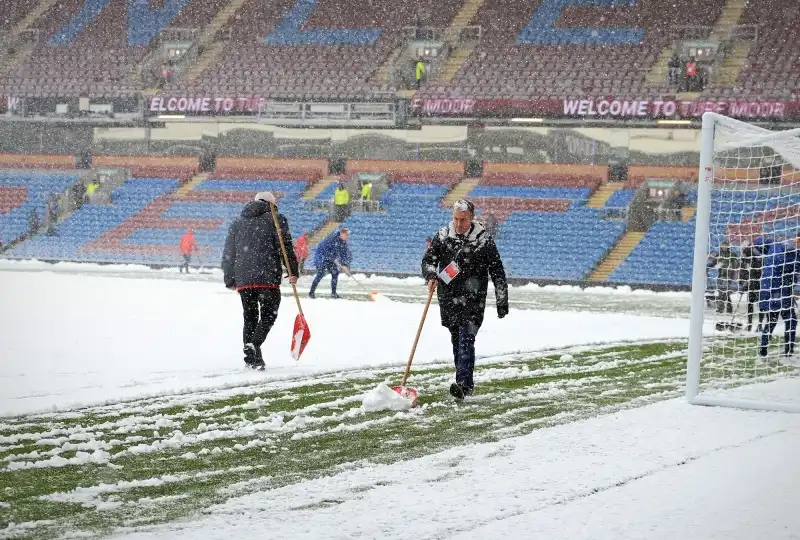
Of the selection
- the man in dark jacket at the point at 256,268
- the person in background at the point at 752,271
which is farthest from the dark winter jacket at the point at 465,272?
the person in background at the point at 752,271

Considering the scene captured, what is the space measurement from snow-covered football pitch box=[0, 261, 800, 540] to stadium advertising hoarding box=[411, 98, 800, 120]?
19.4 meters

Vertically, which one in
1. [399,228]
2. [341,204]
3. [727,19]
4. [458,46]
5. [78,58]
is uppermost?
[727,19]

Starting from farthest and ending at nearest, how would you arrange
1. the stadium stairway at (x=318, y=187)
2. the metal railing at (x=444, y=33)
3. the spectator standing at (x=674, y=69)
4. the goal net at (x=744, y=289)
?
the metal railing at (x=444, y=33) → the stadium stairway at (x=318, y=187) → the spectator standing at (x=674, y=69) → the goal net at (x=744, y=289)

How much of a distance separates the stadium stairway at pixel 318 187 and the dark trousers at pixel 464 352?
2840 centimetres

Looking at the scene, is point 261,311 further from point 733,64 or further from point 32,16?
point 32,16

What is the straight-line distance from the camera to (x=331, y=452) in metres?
6.94

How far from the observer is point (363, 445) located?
7191 mm

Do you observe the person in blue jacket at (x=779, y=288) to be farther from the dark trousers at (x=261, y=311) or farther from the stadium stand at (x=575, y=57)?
the stadium stand at (x=575, y=57)

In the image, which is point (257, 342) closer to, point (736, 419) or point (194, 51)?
point (736, 419)

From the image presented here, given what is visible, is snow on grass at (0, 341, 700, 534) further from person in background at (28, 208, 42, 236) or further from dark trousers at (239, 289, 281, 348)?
person in background at (28, 208, 42, 236)

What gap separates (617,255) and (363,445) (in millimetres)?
25176

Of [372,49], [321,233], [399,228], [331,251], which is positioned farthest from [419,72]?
[331,251]

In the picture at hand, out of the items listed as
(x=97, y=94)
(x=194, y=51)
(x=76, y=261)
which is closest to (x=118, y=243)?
(x=76, y=261)

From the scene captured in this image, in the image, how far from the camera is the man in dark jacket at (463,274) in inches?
355
